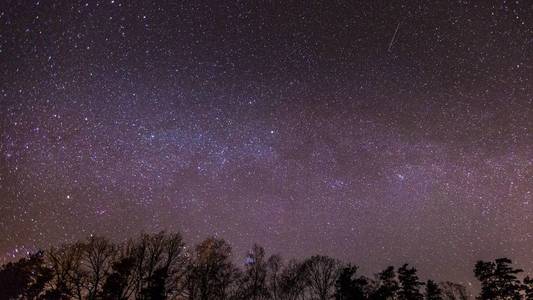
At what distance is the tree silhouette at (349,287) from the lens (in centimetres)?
4075

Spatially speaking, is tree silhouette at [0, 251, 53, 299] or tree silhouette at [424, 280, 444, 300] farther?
tree silhouette at [0, 251, 53, 299]

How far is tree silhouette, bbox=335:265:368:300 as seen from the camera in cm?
4075

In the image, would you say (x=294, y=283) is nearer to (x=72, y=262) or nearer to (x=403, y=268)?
(x=403, y=268)

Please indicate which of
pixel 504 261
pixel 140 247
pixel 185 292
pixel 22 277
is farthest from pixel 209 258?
pixel 22 277

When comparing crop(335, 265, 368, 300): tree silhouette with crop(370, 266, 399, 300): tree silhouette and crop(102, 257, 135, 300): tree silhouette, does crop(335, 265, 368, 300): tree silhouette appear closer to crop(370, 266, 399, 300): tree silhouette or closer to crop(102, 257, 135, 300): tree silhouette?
crop(370, 266, 399, 300): tree silhouette

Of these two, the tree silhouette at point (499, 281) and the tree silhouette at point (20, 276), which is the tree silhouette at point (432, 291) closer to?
the tree silhouette at point (499, 281)

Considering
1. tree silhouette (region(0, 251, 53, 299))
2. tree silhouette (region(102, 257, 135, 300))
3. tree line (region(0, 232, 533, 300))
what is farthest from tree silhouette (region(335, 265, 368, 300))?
tree silhouette (region(0, 251, 53, 299))

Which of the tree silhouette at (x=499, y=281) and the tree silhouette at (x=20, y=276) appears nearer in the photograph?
the tree silhouette at (x=499, y=281)

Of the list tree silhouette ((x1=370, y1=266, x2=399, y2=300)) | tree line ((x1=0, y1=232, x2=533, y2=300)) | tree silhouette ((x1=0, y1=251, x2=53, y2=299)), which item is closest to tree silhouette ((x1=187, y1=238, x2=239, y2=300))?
tree line ((x1=0, y1=232, x2=533, y2=300))

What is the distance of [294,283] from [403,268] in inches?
609

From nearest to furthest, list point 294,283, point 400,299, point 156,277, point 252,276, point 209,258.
→ point 156,277, point 209,258, point 400,299, point 252,276, point 294,283

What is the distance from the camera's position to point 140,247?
36.1m

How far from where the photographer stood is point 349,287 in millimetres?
42062

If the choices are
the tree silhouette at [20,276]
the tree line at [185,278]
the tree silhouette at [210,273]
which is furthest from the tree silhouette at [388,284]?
the tree silhouette at [20,276]
